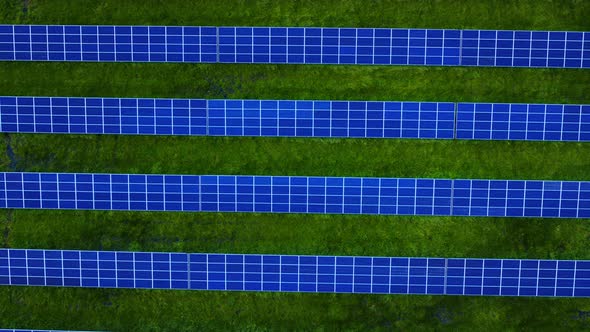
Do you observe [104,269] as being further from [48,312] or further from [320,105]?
[320,105]

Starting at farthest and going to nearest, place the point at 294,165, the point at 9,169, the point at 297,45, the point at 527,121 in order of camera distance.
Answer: the point at 9,169
the point at 294,165
the point at 297,45
the point at 527,121

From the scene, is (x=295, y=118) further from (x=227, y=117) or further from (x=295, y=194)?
(x=295, y=194)

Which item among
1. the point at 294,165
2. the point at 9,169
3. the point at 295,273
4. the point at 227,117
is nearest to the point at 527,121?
the point at 294,165

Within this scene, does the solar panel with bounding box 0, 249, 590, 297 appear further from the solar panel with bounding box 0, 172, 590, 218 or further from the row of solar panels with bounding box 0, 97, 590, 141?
the row of solar panels with bounding box 0, 97, 590, 141

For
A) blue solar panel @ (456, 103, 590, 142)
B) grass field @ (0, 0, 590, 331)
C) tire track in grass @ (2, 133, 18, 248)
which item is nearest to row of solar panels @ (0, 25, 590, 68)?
grass field @ (0, 0, 590, 331)

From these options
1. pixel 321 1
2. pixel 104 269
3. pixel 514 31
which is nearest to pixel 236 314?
pixel 104 269

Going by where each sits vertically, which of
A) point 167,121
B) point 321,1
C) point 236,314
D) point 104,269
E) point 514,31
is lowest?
point 236,314

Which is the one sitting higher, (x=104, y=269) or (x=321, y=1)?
(x=321, y=1)
